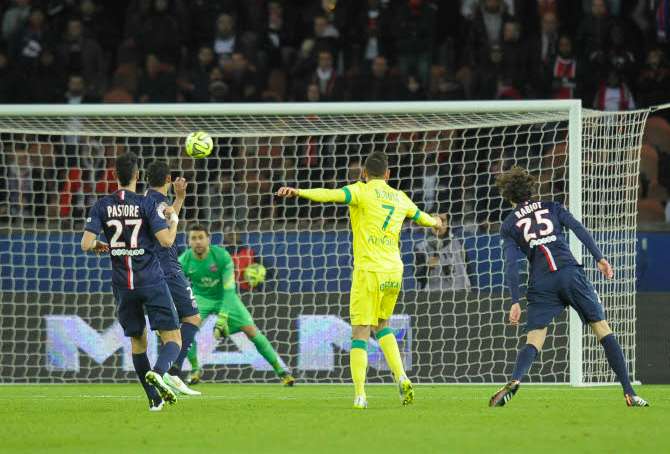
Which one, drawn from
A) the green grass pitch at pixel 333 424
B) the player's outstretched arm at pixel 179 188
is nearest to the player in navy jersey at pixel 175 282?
the green grass pitch at pixel 333 424

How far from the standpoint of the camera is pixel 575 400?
9.33m

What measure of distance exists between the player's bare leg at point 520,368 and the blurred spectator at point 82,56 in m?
9.24

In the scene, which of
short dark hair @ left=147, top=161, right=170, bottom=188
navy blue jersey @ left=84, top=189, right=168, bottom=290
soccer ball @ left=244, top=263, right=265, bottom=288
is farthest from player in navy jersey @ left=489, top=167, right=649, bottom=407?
soccer ball @ left=244, top=263, right=265, bottom=288

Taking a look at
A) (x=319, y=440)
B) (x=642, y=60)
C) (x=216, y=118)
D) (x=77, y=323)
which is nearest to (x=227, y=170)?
(x=216, y=118)

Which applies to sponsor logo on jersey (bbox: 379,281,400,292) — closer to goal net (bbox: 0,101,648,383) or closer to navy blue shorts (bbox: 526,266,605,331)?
navy blue shorts (bbox: 526,266,605,331)

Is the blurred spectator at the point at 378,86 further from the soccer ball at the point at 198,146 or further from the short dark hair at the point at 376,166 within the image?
the short dark hair at the point at 376,166

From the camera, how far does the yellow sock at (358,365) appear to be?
8.60m

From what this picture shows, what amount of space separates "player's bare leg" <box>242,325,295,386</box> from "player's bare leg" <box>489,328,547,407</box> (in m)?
3.47

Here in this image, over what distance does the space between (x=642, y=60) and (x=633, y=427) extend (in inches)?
372

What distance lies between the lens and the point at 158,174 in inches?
386

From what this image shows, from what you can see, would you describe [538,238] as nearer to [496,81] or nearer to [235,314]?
[235,314]

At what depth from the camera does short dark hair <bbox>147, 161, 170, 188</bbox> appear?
981cm

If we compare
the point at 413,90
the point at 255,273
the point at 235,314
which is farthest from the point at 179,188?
the point at 413,90

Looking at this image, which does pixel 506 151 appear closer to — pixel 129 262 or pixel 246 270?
pixel 246 270
